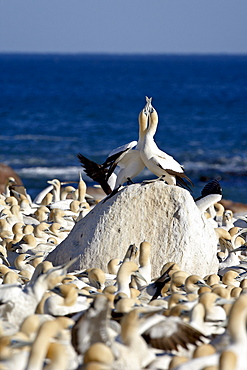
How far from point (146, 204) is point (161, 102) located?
52682mm

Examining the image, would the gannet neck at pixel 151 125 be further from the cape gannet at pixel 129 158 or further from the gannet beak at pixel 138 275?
the gannet beak at pixel 138 275

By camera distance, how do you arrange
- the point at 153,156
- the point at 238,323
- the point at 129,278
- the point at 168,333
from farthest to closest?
the point at 153,156 < the point at 129,278 < the point at 168,333 < the point at 238,323

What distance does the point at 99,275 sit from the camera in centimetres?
727

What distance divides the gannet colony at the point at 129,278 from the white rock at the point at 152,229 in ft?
0.04

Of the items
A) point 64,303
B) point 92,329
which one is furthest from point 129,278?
point 92,329

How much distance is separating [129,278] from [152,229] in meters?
1.49

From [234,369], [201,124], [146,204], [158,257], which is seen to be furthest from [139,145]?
[201,124]

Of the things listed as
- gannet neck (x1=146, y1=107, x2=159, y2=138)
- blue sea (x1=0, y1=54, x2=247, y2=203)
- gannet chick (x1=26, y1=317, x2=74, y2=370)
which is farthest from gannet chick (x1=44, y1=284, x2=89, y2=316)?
blue sea (x1=0, y1=54, x2=247, y2=203)

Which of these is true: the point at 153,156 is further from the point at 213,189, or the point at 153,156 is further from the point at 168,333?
the point at 168,333

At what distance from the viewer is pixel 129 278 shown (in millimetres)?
6738

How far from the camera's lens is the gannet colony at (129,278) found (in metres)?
4.57

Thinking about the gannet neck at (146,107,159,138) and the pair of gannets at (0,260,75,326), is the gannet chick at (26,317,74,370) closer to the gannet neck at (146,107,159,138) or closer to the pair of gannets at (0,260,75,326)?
the pair of gannets at (0,260,75,326)

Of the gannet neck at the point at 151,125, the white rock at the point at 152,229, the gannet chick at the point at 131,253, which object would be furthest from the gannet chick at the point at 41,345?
the gannet neck at the point at 151,125

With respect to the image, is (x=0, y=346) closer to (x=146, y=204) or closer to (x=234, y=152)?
(x=146, y=204)
